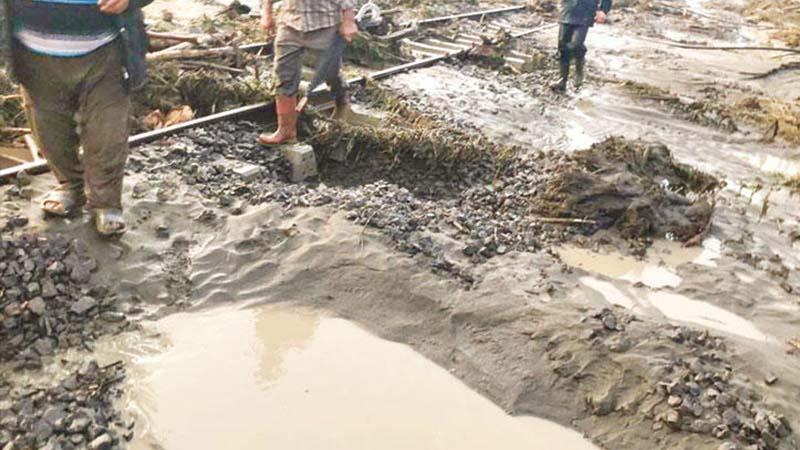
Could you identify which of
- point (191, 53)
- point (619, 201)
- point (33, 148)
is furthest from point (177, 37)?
point (619, 201)

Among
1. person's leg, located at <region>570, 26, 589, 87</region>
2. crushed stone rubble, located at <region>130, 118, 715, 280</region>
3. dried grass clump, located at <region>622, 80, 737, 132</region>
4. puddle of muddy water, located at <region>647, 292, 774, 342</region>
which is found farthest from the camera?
person's leg, located at <region>570, 26, 589, 87</region>

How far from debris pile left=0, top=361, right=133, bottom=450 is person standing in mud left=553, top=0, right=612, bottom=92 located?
25.3 feet

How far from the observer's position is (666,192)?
565 centimetres

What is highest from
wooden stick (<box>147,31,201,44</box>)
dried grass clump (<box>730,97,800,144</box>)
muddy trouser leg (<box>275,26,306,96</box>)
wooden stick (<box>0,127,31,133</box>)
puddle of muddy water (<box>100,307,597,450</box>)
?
muddy trouser leg (<box>275,26,306,96</box>)

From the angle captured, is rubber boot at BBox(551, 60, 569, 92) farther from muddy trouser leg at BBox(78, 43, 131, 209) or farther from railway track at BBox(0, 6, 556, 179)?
muddy trouser leg at BBox(78, 43, 131, 209)

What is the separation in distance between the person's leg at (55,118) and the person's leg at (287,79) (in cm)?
196

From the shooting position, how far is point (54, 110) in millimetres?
3752

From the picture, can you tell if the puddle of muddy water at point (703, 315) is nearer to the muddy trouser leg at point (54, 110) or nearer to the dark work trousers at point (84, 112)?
the dark work trousers at point (84, 112)

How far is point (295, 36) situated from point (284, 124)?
76 cm

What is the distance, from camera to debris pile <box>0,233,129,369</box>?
3359mm

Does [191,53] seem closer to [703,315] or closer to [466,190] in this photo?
[466,190]

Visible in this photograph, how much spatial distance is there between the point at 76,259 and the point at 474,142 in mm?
3847

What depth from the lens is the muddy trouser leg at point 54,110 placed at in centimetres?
357

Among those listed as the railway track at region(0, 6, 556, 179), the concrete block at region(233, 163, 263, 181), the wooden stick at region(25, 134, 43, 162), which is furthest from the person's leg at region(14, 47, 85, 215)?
the concrete block at region(233, 163, 263, 181)
